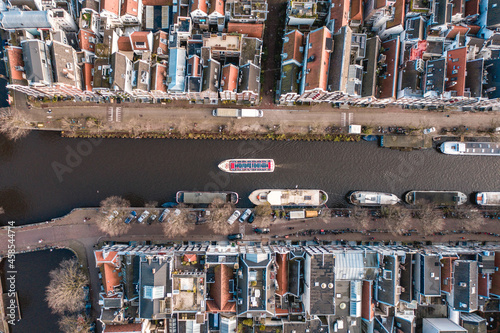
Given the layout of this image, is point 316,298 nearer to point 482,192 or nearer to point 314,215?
point 314,215

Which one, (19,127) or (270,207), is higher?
(19,127)

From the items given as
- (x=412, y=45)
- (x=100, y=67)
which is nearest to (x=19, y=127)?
(x=100, y=67)

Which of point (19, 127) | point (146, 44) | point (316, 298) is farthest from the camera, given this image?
point (19, 127)

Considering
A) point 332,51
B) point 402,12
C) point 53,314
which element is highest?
point 402,12

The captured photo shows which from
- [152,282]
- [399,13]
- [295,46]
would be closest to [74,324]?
[152,282]

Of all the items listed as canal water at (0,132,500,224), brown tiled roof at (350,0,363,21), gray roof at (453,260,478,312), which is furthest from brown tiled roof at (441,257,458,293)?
brown tiled roof at (350,0,363,21)

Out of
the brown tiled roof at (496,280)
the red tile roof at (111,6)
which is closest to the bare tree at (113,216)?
the red tile roof at (111,6)
